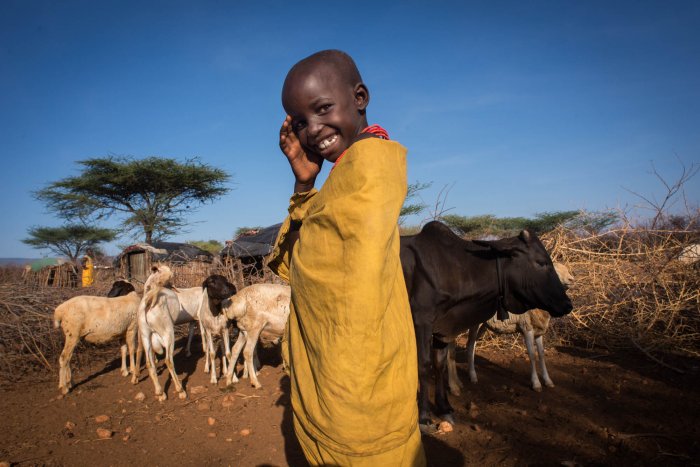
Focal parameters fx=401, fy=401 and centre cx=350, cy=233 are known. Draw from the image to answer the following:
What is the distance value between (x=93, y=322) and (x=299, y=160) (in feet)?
20.3

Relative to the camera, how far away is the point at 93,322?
6.18 m

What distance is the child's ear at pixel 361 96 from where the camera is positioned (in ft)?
4.40

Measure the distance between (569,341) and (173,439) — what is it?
686 cm

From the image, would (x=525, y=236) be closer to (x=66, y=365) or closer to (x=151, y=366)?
(x=151, y=366)

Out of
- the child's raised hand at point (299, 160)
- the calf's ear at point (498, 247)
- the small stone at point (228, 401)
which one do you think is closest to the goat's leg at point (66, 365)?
the small stone at point (228, 401)

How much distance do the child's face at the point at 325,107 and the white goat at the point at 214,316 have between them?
538 cm

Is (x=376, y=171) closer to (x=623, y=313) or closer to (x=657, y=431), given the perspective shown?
(x=657, y=431)

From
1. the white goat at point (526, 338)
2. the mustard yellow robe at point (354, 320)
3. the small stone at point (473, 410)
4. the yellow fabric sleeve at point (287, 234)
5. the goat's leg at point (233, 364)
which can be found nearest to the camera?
the mustard yellow robe at point (354, 320)

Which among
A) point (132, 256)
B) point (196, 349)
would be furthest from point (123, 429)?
point (132, 256)

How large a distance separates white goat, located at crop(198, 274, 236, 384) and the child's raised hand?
16.7 ft

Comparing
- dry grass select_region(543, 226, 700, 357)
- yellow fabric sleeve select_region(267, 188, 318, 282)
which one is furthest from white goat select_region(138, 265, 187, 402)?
dry grass select_region(543, 226, 700, 357)

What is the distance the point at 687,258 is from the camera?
22.2 ft

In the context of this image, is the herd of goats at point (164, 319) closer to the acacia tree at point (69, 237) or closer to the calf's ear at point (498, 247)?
the calf's ear at point (498, 247)

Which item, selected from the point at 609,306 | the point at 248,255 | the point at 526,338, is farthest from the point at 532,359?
the point at 248,255
